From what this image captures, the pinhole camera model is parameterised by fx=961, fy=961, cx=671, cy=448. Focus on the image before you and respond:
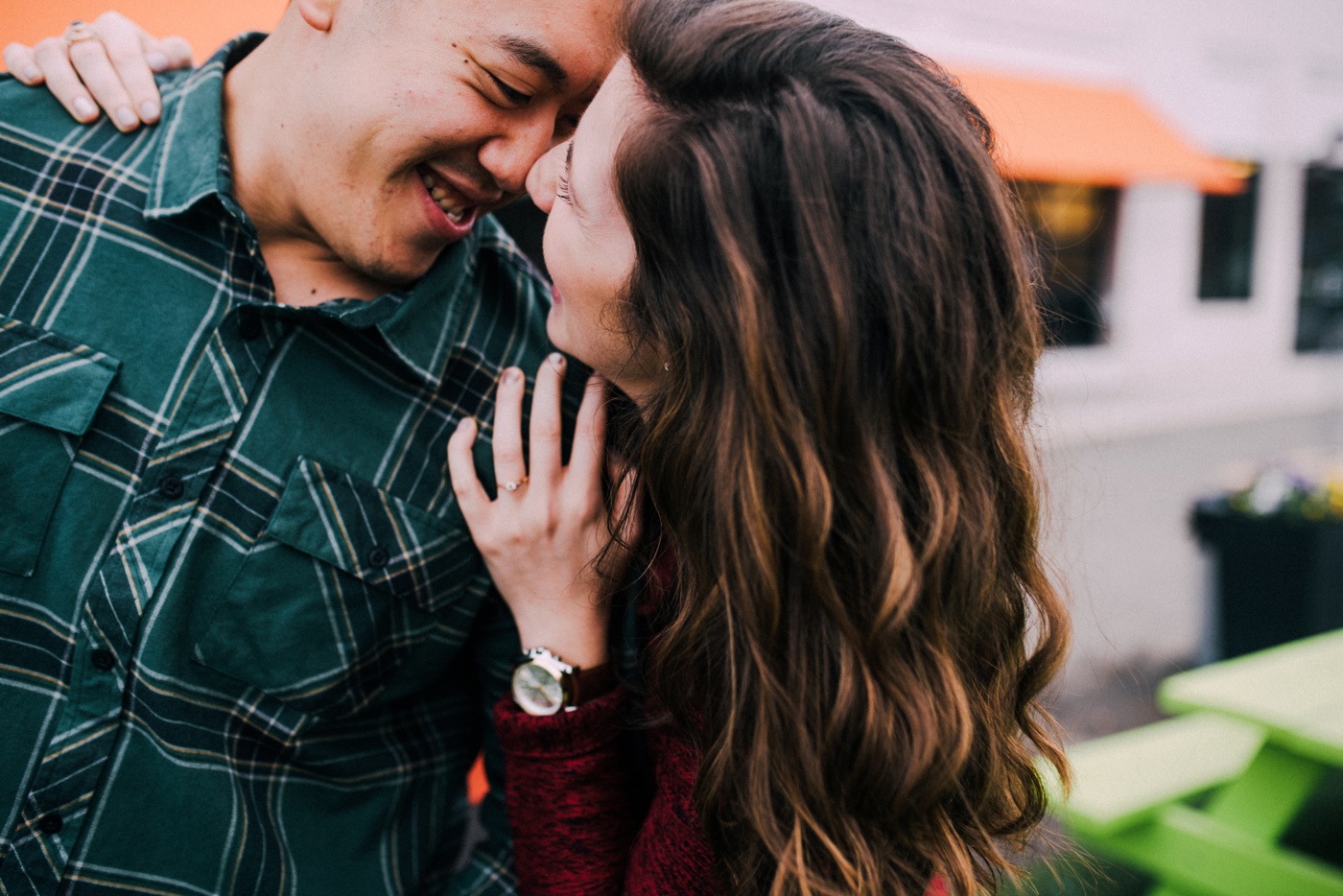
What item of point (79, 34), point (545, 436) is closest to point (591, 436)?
point (545, 436)

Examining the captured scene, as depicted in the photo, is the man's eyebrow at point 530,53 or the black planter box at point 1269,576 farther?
the black planter box at point 1269,576

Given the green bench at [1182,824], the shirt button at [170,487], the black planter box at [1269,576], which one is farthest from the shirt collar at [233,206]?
the black planter box at [1269,576]

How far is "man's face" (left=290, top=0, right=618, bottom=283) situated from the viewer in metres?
1.46

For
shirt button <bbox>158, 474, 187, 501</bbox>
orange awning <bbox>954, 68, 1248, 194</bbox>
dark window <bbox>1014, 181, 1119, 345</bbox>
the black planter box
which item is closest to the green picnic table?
the black planter box

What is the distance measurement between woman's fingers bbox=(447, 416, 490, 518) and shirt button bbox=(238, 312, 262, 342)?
348 mm

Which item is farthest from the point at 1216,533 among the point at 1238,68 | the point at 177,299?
the point at 1238,68

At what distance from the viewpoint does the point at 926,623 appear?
1.33m

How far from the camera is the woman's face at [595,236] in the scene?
4.54 feet

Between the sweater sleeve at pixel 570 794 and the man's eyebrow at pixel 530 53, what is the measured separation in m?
0.99

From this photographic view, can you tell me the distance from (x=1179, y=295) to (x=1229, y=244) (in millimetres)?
1928

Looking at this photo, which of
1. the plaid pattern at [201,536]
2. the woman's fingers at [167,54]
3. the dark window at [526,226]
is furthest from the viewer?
the dark window at [526,226]

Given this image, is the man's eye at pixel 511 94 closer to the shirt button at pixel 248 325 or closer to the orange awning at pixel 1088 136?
Result: the shirt button at pixel 248 325

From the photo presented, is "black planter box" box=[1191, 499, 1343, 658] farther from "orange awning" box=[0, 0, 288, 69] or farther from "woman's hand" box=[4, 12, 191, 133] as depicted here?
"woman's hand" box=[4, 12, 191, 133]

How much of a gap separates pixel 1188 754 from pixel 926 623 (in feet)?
8.32
